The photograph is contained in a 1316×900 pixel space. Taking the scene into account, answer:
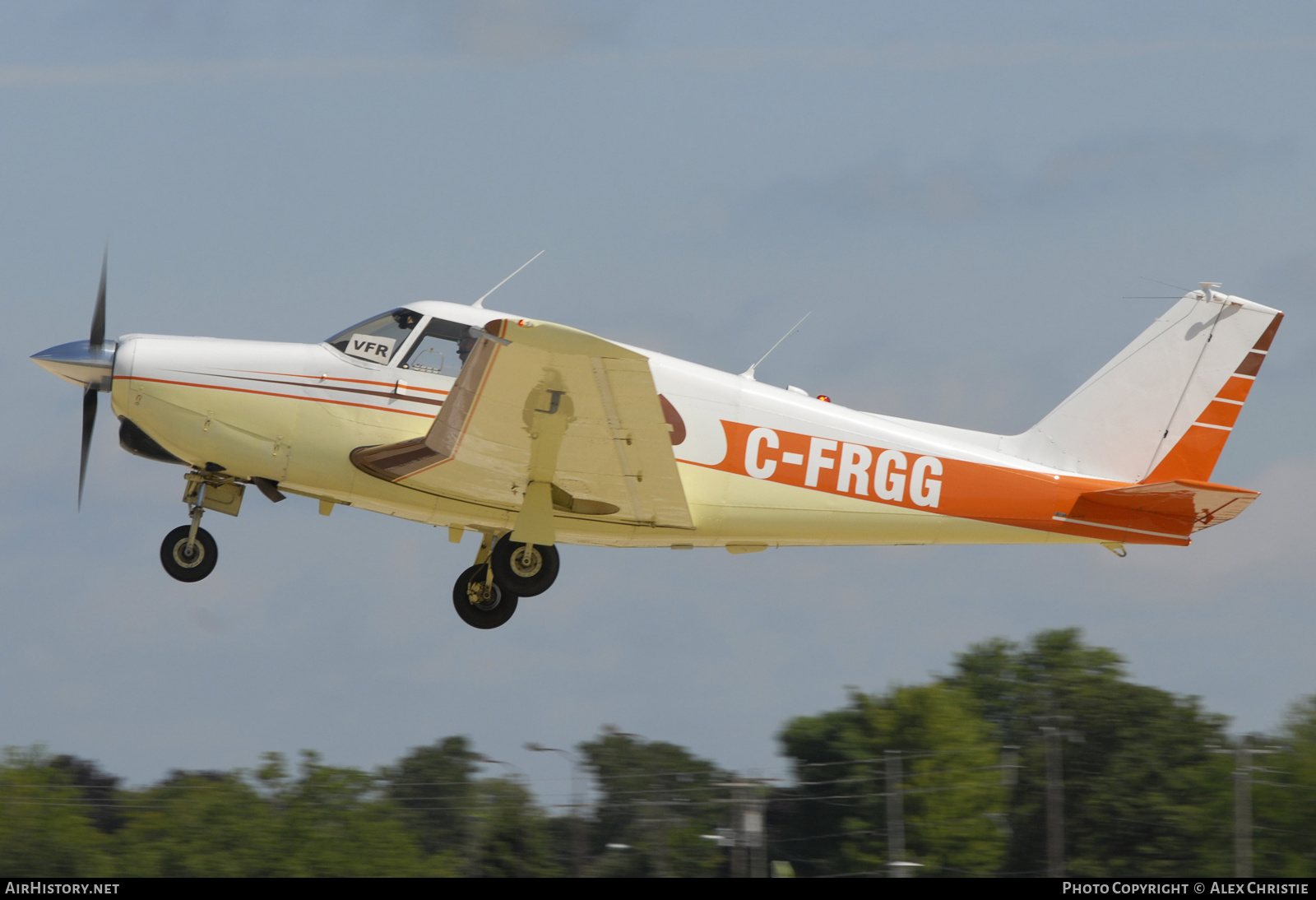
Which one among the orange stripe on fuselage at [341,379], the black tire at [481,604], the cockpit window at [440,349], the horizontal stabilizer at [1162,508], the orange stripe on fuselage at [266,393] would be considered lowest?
the black tire at [481,604]

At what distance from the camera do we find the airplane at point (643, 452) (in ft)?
41.5

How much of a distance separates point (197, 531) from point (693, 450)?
465 centimetres

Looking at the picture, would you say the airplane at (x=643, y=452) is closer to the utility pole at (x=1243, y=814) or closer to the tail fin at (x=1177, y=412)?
the tail fin at (x=1177, y=412)

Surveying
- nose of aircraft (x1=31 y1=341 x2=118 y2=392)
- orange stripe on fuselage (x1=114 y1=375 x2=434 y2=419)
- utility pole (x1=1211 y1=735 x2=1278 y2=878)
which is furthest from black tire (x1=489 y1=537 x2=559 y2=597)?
utility pole (x1=1211 y1=735 x2=1278 y2=878)

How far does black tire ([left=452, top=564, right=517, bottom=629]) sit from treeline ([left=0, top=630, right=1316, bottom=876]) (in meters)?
1.37

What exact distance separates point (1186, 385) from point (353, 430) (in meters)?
7.95

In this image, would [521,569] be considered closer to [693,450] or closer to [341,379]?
[693,450]

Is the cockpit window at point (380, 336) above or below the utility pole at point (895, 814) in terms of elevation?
above

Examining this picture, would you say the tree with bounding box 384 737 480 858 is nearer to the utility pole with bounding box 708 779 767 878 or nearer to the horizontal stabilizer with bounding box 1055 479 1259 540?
the utility pole with bounding box 708 779 767 878

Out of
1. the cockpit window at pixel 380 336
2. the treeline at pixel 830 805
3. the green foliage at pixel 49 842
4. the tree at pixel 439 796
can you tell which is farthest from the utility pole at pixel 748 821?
the green foliage at pixel 49 842

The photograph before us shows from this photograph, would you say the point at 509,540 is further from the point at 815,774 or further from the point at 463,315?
the point at 815,774

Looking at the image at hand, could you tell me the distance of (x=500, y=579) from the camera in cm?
1306

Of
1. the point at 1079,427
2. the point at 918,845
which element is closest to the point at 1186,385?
the point at 1079,427

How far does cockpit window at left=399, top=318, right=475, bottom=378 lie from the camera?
12.7m
